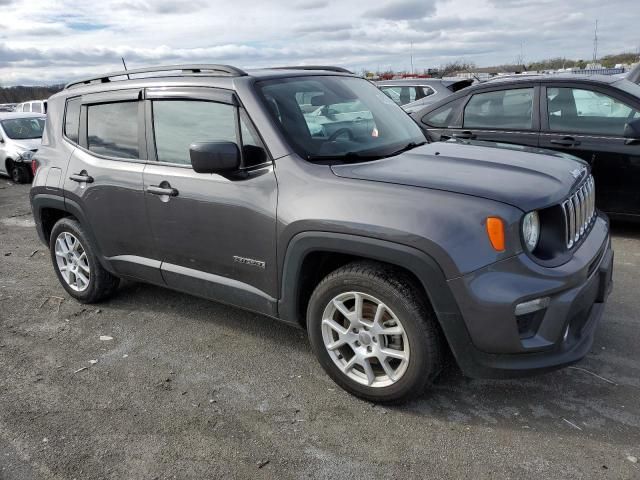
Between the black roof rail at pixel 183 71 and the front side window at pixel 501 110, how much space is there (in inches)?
148

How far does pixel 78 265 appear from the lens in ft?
16.0

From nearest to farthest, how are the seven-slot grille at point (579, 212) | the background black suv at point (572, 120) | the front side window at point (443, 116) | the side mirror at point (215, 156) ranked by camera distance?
the seven-slot grille at point (579, 212)
the side mirror at point (215, 156)
the background black suv at point (572, 120)
the front side window at point (443, 116)

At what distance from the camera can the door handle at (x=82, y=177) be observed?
14.2 feet

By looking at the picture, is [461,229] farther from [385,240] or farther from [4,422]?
[4,422]

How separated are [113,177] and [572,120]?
4.66 metres

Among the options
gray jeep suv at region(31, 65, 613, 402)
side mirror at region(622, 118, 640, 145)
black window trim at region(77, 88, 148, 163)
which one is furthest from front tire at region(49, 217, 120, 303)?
side mirror at region(622, 118, 640, 145)

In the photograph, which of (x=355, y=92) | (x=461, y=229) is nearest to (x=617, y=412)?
(x=461, y=229)

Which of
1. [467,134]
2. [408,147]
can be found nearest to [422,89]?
[467,134]

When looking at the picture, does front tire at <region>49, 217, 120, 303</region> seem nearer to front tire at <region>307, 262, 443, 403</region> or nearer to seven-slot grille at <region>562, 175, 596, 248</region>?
front tire at <region>307, 262, 443, 403</region>

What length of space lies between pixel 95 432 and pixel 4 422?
1.93 feet

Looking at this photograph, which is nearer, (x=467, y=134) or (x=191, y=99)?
(x=191, y=99)

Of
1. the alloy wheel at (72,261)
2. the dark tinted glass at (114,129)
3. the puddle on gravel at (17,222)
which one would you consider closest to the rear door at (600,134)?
the dark tinted glass at (114,129)

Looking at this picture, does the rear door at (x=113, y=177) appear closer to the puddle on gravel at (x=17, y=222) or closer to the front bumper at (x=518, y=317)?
the front bumper at (x=518, y=317)

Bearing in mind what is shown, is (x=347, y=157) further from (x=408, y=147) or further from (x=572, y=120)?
(x=572, y=120)
